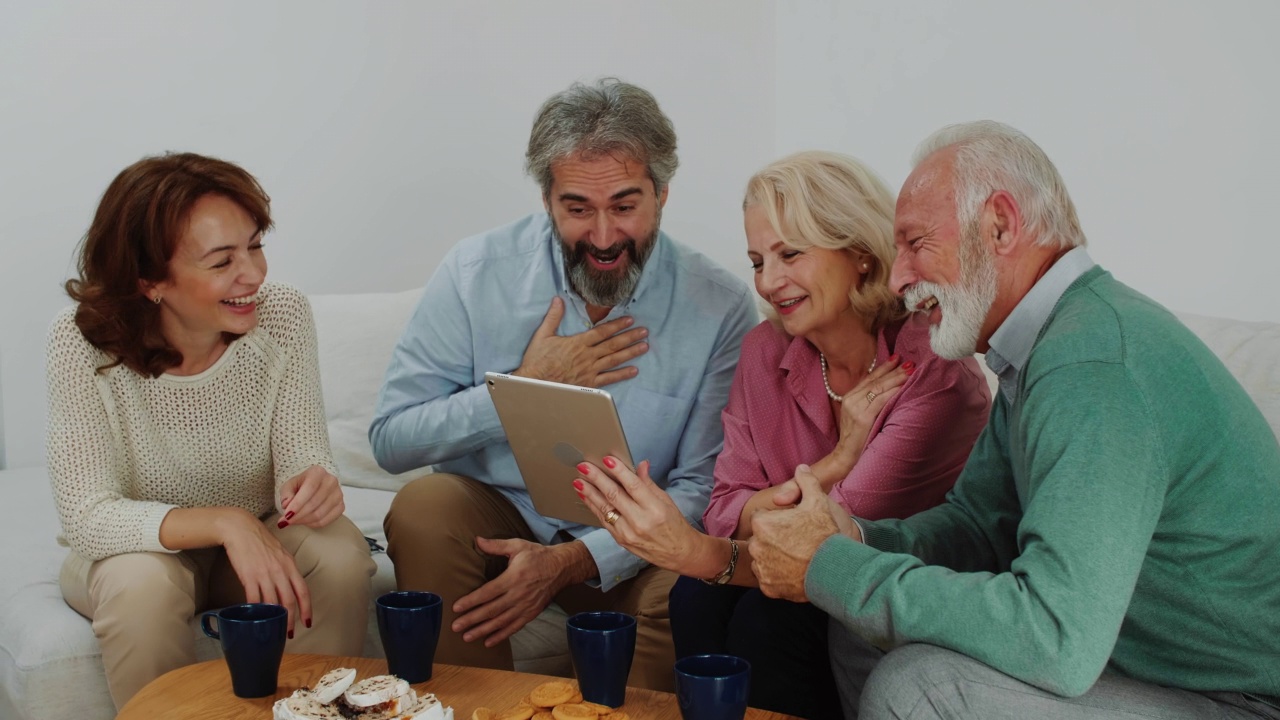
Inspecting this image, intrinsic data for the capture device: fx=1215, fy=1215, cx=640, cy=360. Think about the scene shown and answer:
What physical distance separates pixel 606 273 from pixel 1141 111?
106cm

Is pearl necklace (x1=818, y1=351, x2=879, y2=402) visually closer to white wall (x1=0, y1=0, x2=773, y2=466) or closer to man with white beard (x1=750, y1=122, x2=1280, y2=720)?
man with white beard (x1=750, y1=122, x2=1280, y2=720)

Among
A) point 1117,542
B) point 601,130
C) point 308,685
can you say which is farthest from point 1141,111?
point 308,685

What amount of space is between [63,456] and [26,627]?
0.27 meters

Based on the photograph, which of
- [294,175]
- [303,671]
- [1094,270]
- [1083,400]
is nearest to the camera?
[1083,400]

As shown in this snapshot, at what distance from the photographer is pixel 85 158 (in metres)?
2.81

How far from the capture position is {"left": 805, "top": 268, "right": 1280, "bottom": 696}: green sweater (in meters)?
1.18

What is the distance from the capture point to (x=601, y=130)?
2.10m

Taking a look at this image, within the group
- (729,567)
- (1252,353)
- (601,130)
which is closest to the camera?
(729,567)

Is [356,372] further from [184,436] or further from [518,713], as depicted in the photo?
[518,713]

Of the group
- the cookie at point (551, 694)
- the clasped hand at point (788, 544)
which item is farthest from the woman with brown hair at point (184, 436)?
the clasped hand at point (788, 544)

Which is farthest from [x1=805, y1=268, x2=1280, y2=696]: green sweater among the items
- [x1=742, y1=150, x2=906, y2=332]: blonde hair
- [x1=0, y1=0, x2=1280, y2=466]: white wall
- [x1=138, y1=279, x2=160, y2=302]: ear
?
[x1=138, y1=279, x2=160, y2=302]: ear

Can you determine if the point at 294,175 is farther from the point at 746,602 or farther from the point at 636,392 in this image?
the point at 746,602

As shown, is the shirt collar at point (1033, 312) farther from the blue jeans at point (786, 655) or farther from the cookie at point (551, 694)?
the cookie at point (551, 694)

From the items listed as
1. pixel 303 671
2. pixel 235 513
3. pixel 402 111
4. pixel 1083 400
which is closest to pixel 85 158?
pixel 402 111
